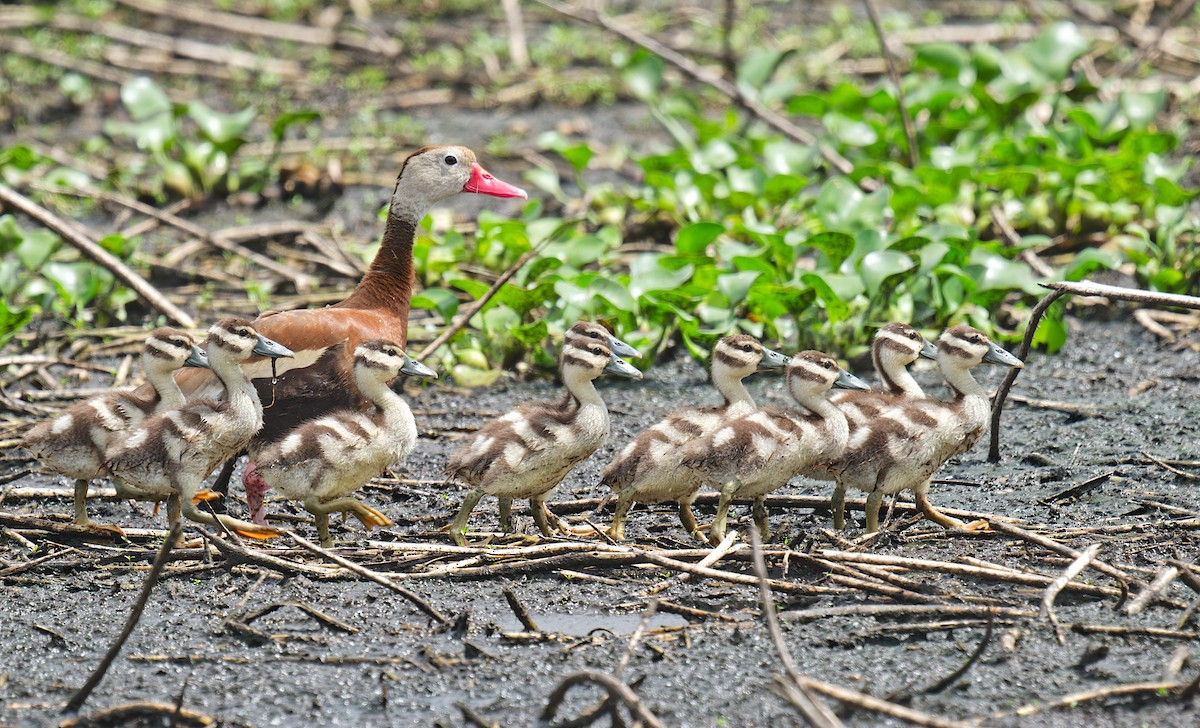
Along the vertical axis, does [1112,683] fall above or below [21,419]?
above

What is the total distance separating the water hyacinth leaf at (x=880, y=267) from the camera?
24.1 ft

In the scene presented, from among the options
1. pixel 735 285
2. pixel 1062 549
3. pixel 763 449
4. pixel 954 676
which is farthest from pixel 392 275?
pixel 954 676

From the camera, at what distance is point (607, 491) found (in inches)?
245

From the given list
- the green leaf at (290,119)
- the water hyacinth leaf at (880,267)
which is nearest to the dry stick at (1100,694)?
the water hyacinth leaf at (880,267)

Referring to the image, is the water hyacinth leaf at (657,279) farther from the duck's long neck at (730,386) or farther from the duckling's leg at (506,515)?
the duckling's leg at (506,515)

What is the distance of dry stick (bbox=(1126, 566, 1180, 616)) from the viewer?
4.59 meters

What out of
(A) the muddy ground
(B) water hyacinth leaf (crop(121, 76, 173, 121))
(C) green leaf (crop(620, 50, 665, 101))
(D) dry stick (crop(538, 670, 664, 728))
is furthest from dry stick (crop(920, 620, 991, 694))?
(B) water hyacinth leaf (crop(121, 76, 173, 121))

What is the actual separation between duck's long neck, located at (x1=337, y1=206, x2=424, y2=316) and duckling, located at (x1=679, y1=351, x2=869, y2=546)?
190cm

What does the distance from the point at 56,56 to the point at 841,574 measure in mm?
9617

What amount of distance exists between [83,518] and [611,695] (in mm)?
2619

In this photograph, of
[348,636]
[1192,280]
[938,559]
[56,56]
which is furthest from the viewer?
[56,56]

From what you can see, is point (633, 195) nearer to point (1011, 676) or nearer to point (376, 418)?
point (376, 418)

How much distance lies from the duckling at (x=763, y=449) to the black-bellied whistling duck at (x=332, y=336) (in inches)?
60.2

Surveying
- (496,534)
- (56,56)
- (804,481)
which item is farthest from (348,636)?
(56,56)
